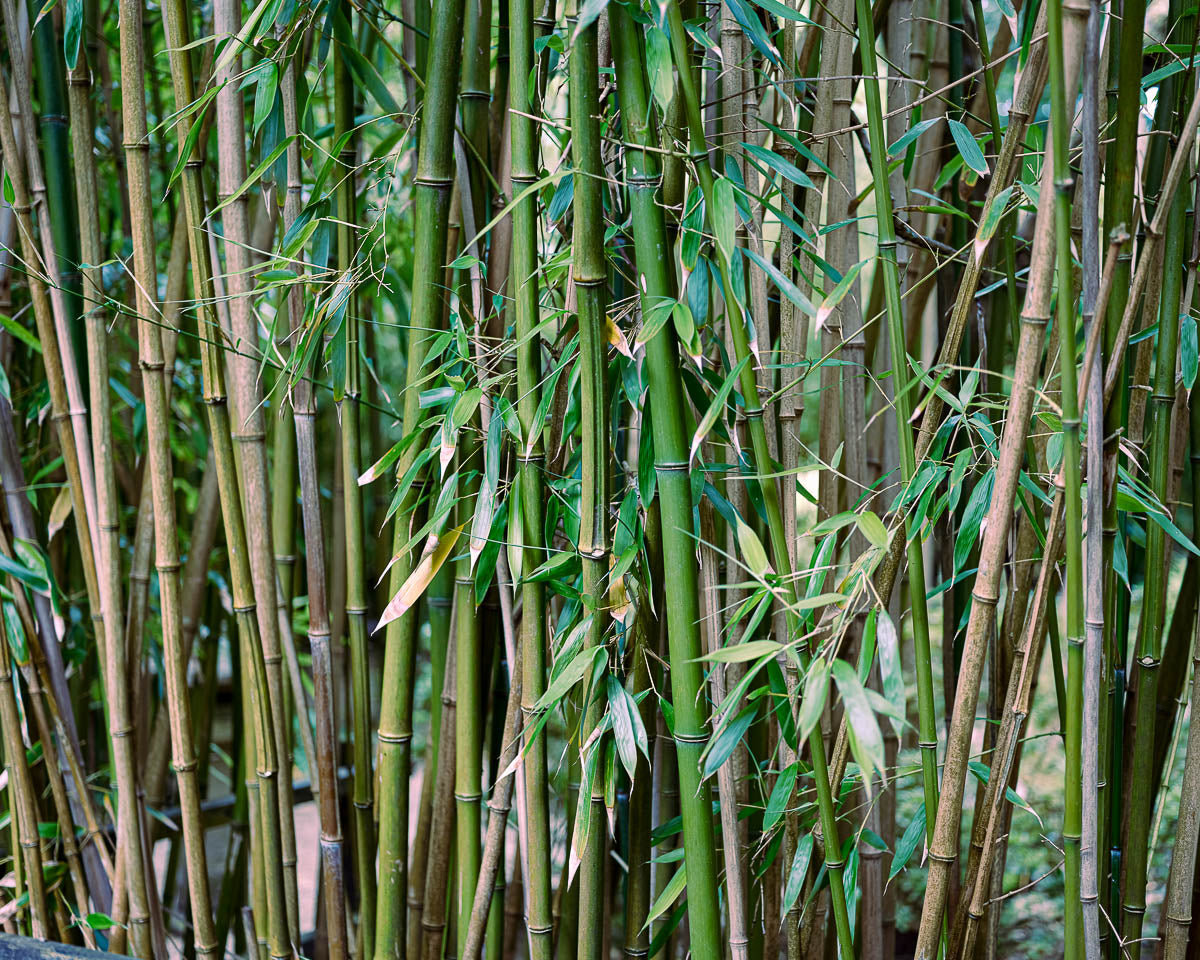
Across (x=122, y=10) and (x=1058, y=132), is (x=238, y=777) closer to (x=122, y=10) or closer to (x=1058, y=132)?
(x=122, y=10)

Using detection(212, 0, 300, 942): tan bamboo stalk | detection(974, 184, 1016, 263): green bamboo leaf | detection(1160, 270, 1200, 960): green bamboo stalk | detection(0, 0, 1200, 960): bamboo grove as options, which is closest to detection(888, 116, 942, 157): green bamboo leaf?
detection(0, 0, 1200, 960): bamboo grove

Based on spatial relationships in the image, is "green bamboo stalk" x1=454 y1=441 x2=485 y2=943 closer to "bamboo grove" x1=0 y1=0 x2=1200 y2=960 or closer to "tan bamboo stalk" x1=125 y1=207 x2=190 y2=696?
"bamboo grove" x1=0 y1=0 x2=1200 y2=960

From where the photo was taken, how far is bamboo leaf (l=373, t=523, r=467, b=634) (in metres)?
0.66

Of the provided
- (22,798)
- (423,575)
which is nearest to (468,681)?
(423,575)

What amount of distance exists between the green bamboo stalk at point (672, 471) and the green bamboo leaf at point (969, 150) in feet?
0.69

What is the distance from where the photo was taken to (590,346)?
1.98ft

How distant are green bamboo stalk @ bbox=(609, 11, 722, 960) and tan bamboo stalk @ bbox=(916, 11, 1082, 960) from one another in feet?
0.47

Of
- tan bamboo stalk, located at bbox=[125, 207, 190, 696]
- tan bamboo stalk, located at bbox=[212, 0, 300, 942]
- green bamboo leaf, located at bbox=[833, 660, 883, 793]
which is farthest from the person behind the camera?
tan bamboo stalk, located at bbox=[125, 207, 190, 696]

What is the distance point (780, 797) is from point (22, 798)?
75 cm

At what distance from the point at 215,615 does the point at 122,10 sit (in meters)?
1.00

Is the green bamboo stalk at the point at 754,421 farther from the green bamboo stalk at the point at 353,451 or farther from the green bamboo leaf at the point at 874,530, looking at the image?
the green bamboo stalk at the point at 353,451

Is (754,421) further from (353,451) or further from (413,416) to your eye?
(353,451)

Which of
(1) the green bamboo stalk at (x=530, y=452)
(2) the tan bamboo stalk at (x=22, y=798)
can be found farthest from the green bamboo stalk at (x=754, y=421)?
(2) the tan bamboo stalk at (x=22, y=798)

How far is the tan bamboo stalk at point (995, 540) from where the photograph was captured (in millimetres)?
500
